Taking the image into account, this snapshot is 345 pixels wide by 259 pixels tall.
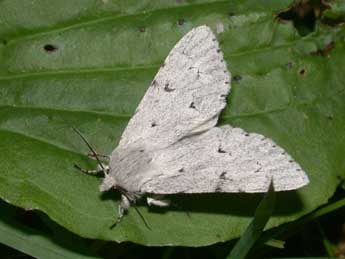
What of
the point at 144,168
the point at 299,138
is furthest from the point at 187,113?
the point at 299,138

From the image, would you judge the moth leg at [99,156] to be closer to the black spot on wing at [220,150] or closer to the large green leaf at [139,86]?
the large green leaf at [139,86]

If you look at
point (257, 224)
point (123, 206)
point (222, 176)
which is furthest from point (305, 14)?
point (123, 206)

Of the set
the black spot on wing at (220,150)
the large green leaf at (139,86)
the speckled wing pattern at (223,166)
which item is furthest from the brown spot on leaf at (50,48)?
the black spot on wing at (220,150)

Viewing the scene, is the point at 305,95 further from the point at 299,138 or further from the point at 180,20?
the point at 180,20

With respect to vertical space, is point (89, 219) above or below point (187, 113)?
below

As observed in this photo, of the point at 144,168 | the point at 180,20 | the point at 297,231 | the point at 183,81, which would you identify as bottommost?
the point at 297,231

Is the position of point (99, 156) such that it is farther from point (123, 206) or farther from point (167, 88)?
point (167, 88)

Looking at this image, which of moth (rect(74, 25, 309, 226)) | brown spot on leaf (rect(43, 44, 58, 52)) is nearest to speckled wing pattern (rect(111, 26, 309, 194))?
moth (rect(74, 25, 309, 226))
